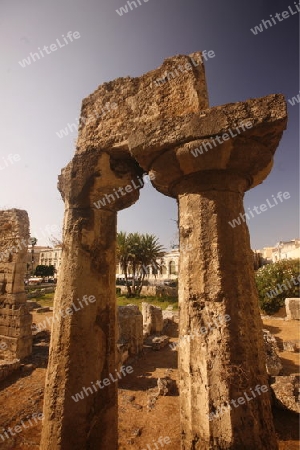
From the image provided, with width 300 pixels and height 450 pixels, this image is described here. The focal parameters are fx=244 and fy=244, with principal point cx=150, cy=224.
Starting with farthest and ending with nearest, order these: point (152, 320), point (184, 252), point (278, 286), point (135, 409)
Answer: point (278, 286), point (152, 320), point (135, 409), point (184, 252)

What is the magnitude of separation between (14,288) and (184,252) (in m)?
7.83

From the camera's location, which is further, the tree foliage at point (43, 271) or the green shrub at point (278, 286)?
the tree foliage at point (43, 271)

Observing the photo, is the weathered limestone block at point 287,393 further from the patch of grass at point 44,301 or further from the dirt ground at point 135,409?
the patch of grass at point 44,301

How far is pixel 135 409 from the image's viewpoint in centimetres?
523

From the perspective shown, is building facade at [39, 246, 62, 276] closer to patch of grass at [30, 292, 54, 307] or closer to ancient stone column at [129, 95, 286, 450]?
patch of grass at [30, 292, 54, 307]

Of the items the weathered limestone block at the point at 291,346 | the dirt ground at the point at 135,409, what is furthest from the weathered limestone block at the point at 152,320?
the weathered limestone block at the point at 291,346

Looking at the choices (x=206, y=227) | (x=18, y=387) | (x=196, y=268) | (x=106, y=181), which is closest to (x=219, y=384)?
(x=196, y=268)

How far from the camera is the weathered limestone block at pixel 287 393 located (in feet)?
15.2

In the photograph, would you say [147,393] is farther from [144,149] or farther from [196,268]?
[144,149]

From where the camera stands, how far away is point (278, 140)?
2.06 m

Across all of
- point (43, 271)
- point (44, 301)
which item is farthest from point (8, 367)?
point (43, 271)

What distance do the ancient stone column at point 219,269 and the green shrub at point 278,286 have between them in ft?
44.2

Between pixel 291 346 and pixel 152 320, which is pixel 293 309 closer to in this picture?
pixel 291 346

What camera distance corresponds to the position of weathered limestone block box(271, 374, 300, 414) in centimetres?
462
